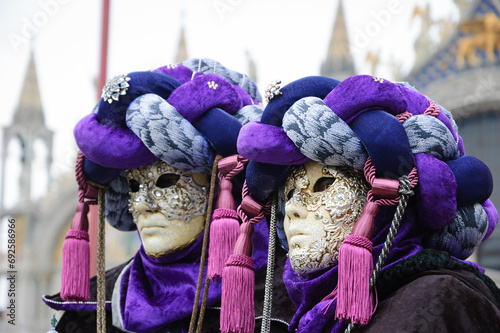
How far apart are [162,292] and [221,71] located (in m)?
0.80

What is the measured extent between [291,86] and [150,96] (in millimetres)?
519

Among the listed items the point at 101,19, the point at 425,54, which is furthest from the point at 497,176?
the point at 101,19

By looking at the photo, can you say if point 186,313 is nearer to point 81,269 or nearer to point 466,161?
point 81,269

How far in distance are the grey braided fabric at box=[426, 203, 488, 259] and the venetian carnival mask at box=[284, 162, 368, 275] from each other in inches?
8.6

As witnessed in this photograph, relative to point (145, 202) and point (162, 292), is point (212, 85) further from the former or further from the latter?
point (162, 292)

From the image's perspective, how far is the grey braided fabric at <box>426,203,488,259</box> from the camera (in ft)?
7.07

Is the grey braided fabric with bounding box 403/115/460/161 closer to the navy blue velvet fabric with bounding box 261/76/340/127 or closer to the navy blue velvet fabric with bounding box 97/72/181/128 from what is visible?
the navy blue velvet fabric with bounding box 261/76/340/127

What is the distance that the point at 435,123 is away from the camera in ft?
7.14

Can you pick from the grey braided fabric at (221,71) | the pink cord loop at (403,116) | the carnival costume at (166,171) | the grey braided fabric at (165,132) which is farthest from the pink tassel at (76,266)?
the pink cord loop at (403,116)

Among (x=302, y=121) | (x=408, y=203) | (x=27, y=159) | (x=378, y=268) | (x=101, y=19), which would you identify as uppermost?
(x=101, y=19)

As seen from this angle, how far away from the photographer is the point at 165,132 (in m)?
2.55

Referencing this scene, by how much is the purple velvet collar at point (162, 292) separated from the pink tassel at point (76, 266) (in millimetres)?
145

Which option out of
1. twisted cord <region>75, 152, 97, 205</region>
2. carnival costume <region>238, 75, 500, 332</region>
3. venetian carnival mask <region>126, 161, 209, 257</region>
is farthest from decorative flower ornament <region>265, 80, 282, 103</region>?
twisted cord <region>75, 152, 97, 205</region>

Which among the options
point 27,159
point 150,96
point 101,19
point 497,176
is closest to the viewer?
point 150,96
